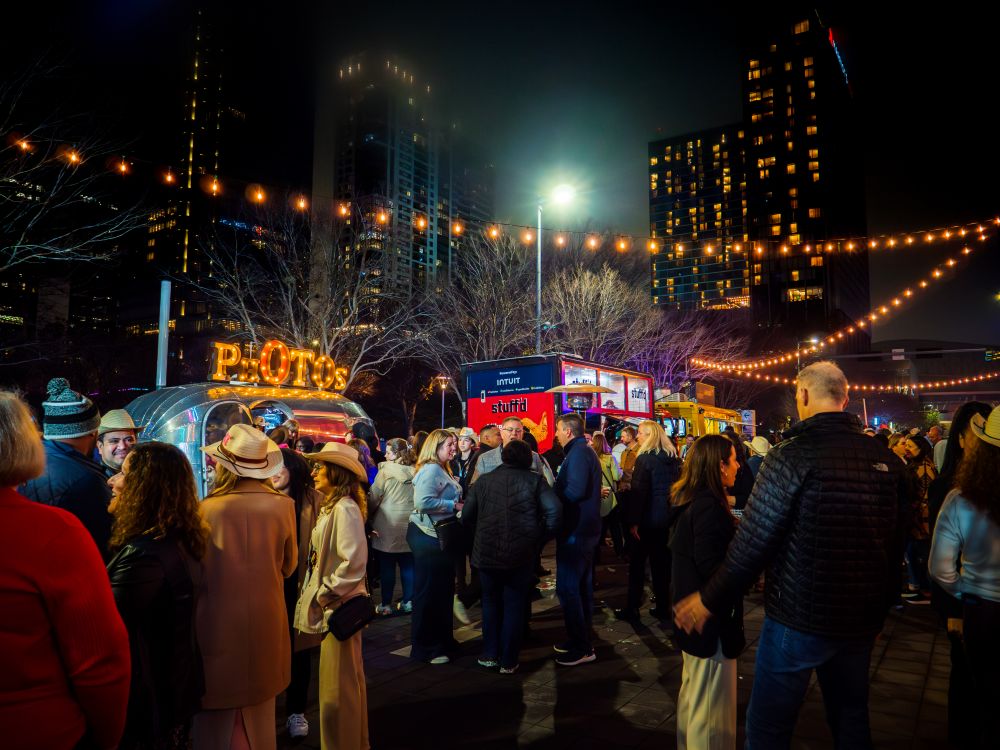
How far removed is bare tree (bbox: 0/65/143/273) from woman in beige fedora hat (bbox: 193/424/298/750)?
421 inches

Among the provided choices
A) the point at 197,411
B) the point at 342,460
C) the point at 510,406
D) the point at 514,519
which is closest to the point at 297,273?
the point at 197,411

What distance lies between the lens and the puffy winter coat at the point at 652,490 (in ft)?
22.0

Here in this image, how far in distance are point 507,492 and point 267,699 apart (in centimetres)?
263

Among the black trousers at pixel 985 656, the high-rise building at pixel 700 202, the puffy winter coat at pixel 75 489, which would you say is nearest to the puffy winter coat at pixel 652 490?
the black trousers at pixel 985 656

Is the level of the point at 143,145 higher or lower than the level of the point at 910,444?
higher

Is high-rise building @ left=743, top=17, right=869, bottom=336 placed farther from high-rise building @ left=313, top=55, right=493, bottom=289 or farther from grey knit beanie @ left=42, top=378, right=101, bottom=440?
grey knit beanie @ left=42, top=378, right=101, bottom=440

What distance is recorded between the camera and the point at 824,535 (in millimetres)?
2705

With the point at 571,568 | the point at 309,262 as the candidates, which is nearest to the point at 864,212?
the point at 309,262

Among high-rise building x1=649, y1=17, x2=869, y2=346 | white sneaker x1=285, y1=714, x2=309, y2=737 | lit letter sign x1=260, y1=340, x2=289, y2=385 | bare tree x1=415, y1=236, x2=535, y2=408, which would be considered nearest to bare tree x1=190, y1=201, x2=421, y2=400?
bare tree x1=415, y1=236, x2=535, y2=408

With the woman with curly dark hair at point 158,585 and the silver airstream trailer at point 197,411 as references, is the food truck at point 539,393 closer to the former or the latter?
the silver airstream trailer at point 197,411

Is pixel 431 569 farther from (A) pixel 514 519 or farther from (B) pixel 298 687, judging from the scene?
(B) pixel 298 687

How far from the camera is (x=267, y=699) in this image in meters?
2.94

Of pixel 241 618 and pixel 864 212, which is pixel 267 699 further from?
pixel 864 212

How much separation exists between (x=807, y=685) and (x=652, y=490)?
4068 mm
